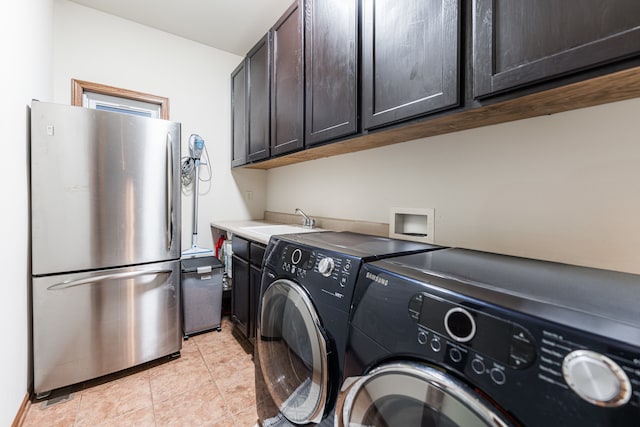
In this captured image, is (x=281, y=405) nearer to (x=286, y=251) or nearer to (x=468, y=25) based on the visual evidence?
(x=286, y=251)

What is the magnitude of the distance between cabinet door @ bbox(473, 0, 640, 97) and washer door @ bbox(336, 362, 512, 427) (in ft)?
2.79

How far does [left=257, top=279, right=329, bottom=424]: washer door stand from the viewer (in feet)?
3.02

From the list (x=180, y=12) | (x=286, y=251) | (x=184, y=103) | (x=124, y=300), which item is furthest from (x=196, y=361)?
(x=180, y=12)

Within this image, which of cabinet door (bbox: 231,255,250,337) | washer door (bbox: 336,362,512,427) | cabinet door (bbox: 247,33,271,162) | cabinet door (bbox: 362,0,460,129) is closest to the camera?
washer door (bbox: 336,362,512,427)

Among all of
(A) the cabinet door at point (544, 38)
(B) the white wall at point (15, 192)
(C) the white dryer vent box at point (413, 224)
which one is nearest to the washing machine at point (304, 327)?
(C) the white dryer vent box at point (413, 224)

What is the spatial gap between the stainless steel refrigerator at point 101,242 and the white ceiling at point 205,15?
3.67 feet

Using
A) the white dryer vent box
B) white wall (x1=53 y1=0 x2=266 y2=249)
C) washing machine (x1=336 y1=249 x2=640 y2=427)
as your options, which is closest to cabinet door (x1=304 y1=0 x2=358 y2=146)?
the white dryer vent box

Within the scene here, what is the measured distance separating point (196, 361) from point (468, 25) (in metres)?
2.50

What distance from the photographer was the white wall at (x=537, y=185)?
2.85ft

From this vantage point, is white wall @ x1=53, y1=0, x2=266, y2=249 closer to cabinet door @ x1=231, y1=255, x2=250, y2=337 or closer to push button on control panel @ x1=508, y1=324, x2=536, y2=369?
Result: cabinet door @ x1=231, y1=255, x2=250, y2=337

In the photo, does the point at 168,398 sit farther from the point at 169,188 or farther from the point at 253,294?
the point at 169,188

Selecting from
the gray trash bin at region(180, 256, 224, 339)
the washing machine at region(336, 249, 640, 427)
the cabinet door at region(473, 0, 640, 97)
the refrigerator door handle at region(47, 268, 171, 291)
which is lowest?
the gray trash bin at region(180, 256, 224, 339)

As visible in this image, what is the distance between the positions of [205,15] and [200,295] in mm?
2415

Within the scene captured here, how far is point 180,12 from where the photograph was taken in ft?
7.55
